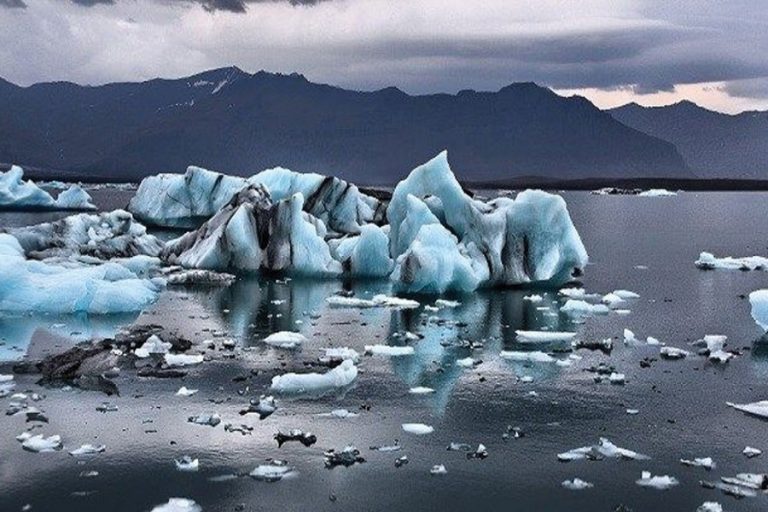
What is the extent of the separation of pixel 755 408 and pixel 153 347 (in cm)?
1185

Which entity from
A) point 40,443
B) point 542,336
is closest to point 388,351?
point 542,336

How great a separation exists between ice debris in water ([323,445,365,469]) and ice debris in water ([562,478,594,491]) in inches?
109

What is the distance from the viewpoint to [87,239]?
115 feet

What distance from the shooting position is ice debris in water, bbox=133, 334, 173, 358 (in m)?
18.0

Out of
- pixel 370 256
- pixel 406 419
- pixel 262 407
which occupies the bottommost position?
pixel 406 419

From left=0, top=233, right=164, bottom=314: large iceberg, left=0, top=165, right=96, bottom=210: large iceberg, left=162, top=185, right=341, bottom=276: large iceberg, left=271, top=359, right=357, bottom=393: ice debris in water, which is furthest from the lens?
left=0, top=165, right=96, bottom=210: large iceberg

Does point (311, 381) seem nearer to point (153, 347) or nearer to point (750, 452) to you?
point (153, 347)

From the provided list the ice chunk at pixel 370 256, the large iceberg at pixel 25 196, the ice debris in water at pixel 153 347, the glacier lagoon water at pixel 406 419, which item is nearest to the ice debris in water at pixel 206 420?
the glacier lagoon water at pixel 406 419

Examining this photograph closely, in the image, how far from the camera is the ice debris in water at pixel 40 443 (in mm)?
12195

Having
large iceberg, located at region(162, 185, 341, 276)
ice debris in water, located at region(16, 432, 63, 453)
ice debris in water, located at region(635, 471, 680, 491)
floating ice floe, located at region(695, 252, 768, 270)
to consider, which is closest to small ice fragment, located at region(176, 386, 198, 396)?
ice debris in water, located at region(16, 432, 63, 453)

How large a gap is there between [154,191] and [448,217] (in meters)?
29.1

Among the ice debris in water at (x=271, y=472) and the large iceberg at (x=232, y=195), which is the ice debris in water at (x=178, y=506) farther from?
the large iceberg at (x=232, y=195)

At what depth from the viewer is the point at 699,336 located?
21.1m

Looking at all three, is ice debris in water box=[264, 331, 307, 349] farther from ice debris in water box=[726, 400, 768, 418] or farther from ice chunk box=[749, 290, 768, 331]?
ice chunk box=[749, 290, 768, 331]
